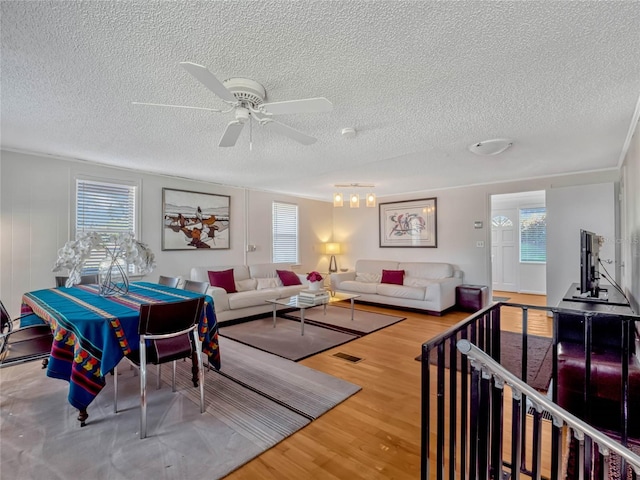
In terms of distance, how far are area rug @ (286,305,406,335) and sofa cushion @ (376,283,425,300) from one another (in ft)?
1.94

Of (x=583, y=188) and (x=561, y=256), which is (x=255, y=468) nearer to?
(x=561, y=256)

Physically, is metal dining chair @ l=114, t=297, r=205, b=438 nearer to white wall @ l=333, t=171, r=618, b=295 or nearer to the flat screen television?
the flat screen television

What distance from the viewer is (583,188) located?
15.2 feet

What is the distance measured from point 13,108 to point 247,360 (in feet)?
9.71

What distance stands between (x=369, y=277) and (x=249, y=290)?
269 centimetres

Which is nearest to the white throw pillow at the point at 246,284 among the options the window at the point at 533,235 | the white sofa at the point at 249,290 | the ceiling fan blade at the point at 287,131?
the white sofa at the point at 249,290

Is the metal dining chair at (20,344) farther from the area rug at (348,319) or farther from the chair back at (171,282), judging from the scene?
the area rug at (348,319)

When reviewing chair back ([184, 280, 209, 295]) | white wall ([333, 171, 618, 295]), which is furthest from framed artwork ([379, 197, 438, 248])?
chair back ([184, 280, 209, 295])

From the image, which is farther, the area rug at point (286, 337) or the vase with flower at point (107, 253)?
the area rug at point (286, 337)

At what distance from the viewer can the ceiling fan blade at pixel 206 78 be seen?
58.2 inches

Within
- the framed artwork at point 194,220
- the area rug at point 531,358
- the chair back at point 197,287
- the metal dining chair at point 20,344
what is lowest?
the area rug at point 531,358

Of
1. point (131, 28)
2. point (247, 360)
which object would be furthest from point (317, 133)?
point (247, 360)

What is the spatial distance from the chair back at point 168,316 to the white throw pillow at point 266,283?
3.20m

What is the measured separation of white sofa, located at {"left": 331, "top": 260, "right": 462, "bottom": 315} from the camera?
534 cm
